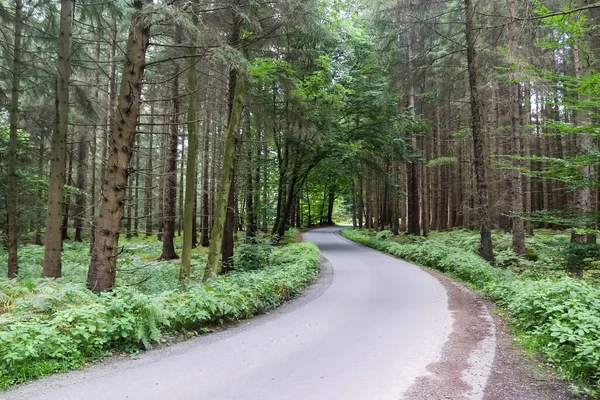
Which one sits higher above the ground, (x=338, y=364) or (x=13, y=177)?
(x=13, y=177)

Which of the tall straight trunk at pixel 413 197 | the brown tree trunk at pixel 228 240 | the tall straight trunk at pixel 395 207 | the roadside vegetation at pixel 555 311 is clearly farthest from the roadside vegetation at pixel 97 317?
the tall straight trunk at pixel 395 207

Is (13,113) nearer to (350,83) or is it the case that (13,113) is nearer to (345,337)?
(345,337)

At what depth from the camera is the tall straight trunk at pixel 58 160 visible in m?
8.11

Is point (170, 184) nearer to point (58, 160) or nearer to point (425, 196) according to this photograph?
point (58, 160)

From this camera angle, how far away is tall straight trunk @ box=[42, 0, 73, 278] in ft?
26.6

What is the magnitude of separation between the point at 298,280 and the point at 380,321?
3.24 m

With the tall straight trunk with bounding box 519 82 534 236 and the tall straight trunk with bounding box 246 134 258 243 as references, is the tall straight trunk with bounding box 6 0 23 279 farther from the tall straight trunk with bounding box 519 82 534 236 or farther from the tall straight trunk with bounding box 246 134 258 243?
the tall straight trunk with bounding box 519 82 534 236

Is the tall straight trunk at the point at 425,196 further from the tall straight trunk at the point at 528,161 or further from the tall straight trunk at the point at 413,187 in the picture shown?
the tall straight trunk at the point at 528,161

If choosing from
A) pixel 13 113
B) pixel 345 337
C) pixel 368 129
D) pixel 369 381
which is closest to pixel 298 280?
pixel 345 337

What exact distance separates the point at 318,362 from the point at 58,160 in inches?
293

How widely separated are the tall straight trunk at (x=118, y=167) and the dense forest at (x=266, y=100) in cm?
2

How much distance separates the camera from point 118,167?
6.06 m

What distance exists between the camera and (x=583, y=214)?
7742mm

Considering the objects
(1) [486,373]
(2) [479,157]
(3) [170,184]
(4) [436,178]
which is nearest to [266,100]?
(3) [170,184]
